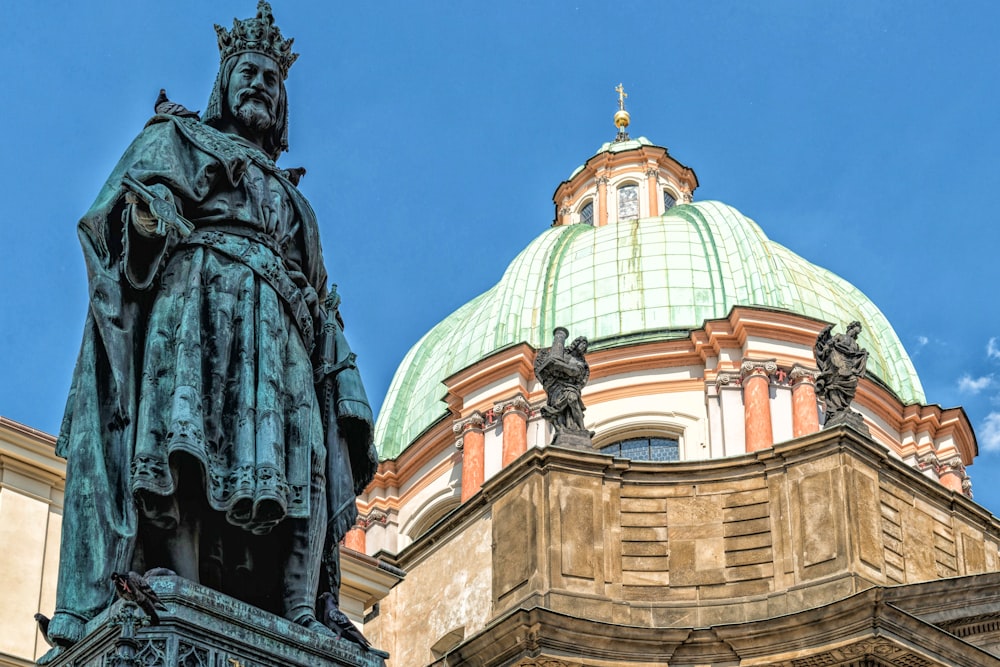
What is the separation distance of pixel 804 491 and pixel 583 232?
54.4 feet

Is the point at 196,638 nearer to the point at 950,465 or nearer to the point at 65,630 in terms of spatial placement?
the point at 65,630

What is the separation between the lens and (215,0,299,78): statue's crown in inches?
269

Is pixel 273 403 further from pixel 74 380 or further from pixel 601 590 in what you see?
pixel 601 590

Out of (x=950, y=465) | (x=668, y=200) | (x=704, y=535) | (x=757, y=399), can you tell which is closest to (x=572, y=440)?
(x=704, y=535)

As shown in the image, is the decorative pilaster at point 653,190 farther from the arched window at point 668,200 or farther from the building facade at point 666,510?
the building facade at point 666,510

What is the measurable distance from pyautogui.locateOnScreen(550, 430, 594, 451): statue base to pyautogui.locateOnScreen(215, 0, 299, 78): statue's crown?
19774mm

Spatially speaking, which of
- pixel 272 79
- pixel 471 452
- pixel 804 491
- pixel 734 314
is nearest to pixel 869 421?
pixel 734 314

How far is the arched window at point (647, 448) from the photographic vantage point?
114 ft

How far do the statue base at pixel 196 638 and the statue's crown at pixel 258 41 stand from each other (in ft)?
7.44

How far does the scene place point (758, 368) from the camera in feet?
115

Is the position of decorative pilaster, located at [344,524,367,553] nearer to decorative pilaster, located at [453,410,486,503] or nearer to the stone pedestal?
decorative pilaster, located at [453,410,486,503]

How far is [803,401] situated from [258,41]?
28.7 metres

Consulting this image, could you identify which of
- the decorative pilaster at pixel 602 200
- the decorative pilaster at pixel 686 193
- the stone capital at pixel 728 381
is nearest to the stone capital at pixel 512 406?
the stone capital at pixel 728 381

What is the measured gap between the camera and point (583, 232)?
41594mm
